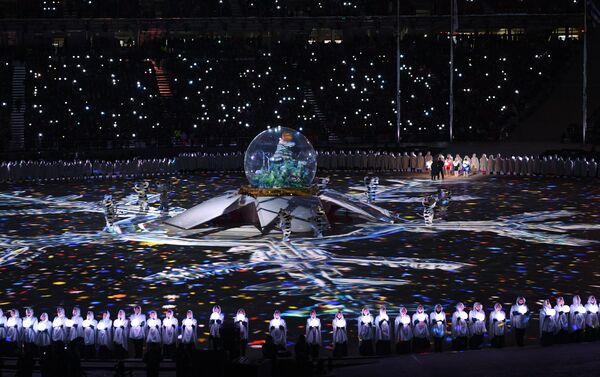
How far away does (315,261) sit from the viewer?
2312 centimetres

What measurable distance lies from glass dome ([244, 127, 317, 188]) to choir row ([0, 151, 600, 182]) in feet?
40.5

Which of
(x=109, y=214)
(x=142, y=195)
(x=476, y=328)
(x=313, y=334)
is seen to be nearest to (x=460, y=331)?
(x=476, y=328)

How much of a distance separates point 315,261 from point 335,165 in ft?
73.6

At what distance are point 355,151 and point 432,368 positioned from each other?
33451 millimetres

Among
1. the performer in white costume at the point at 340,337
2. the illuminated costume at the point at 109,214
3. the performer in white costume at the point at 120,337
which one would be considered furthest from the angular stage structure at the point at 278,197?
the performer in white costume at the point at 340,337

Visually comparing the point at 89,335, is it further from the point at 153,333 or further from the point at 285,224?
the point at 285,224

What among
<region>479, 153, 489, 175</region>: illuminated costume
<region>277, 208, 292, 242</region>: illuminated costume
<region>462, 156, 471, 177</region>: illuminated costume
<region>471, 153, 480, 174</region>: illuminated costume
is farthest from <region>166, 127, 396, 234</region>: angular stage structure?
<region>479, 153, 489, 175</region>: illuminated costume

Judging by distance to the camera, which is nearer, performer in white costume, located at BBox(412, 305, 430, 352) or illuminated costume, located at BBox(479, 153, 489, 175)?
performer in white costume, located at BBox(412, 305, 430, 352)

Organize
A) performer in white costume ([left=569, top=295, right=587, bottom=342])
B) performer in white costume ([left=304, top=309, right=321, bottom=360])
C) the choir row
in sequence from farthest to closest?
1. the choir row
2. performer in white costume ([left=569, top=295, right=587, bottom=342])
3. performer in white costume ([left=304, top=309, right=321, bottom=360])

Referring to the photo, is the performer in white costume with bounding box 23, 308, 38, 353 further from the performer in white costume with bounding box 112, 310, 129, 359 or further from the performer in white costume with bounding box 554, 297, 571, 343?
the performer in white costume with bounding box 554, 297, 571, 343

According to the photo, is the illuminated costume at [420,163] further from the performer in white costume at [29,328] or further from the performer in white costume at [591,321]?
the performer in white costume at [29,328]

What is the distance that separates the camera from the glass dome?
2870 cm

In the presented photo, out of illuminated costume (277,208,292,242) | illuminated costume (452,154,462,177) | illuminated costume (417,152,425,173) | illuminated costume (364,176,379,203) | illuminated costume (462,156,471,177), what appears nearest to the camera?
illuminated costume (277,208,292,242)

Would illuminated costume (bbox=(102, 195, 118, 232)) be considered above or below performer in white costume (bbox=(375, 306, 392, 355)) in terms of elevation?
above
